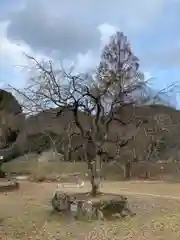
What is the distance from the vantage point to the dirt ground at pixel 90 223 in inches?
440

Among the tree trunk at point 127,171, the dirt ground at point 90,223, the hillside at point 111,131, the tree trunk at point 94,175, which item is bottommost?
the dirt ground at point 90,223

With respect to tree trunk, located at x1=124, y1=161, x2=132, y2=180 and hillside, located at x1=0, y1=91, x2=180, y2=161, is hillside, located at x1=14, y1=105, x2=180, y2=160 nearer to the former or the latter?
hillside, located at x1=0, y1=91, x2=180, y2=161

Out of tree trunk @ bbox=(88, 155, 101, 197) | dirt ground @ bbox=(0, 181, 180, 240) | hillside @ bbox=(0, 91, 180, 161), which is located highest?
hillside @ bbox=(0, 91, 180, 161)

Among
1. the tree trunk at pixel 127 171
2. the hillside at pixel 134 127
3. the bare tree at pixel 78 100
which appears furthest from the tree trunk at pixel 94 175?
the tree trunk at pixel 127 171

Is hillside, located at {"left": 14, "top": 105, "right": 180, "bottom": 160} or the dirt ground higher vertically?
hillside, located at {"left": 14, "top": 105, "right": 180, "bottom": 160}

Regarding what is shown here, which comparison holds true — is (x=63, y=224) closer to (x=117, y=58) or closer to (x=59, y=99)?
(x=59, y=99)

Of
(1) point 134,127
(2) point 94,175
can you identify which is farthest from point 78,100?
(1) point 134,127

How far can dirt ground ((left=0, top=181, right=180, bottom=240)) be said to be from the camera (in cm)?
1117

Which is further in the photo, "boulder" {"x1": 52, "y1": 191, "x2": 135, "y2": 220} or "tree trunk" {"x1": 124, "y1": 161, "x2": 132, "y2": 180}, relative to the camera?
"tree trunk" {"x1": 124, "y1": 161, "x2": 132, "y2": 180}

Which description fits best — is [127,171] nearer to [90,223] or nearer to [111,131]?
[111,131]

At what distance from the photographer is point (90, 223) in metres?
12.4

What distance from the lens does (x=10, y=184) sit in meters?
Answer: 22.6

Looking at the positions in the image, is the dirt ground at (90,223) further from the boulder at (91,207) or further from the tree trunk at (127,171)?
the tree trunk at (127,171)

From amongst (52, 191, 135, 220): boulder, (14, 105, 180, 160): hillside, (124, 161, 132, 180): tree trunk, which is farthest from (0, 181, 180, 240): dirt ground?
(124, 161, 132, 180): tree trunk
